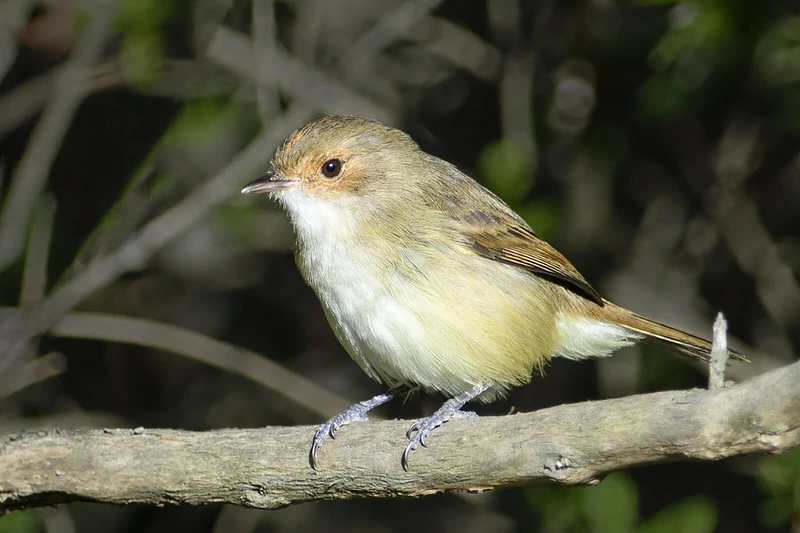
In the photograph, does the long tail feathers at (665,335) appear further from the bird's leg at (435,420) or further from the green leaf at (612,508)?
the bird's leg at (435,420)

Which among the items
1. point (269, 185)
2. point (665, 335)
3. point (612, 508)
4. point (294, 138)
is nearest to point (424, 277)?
point (269, 185)

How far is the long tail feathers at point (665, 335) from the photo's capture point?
5500 mm

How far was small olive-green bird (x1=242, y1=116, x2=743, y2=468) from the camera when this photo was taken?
16.0ft

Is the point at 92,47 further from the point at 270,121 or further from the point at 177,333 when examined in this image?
the point at 177,333

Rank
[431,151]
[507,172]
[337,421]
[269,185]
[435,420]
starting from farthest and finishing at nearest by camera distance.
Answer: [431,151] → [507,172] → [269,185] → [337,421] → [435,420]

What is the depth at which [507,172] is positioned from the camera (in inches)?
267

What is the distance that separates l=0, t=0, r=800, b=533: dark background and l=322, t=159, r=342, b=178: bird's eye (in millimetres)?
1391

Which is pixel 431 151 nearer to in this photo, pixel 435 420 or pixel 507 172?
pixel 507 172

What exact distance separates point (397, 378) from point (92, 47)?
333 centimetres

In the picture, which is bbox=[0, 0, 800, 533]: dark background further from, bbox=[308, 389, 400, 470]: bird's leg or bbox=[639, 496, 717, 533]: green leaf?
bbox=[308, 389, 400, 470]: bird's leg

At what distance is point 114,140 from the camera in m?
8.84

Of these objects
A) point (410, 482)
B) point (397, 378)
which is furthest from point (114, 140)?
point (410, 482)

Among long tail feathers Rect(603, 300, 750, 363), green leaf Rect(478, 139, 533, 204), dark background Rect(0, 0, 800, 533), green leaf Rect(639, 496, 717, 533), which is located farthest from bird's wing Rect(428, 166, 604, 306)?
green leaf Rect(639, 496, 717, 533)

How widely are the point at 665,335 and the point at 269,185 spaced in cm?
240
